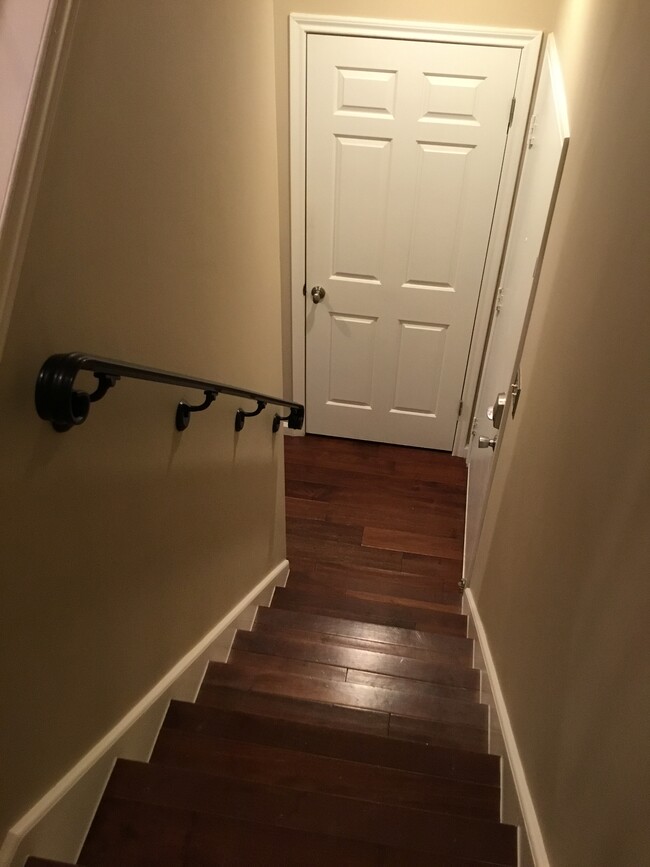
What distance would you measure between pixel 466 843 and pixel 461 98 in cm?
291

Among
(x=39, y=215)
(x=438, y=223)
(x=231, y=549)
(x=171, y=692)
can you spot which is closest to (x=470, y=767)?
(x=171, y=692)

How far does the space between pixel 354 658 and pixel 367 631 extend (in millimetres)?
244

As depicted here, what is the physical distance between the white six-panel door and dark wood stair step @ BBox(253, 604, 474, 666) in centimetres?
164

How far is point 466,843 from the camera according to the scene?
128cm

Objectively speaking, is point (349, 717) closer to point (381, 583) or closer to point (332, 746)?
point (332, 746)

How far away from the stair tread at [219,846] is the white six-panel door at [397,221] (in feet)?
8.84

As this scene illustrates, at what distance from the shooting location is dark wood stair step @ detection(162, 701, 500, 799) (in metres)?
1.58

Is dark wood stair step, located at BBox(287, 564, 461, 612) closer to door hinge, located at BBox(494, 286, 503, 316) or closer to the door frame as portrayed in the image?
the door frame

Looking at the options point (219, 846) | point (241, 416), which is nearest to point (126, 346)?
point (241, 416)

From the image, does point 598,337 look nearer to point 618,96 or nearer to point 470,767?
point 618,96

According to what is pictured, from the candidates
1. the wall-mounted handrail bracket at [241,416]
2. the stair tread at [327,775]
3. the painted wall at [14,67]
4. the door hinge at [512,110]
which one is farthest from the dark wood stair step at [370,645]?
the door hinge at [512,110]

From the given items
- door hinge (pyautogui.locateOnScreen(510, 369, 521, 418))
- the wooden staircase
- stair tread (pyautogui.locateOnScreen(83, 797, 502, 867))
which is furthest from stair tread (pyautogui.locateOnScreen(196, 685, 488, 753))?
door hinge (pyautogui.locateOnScreen(510, 369, 521, 418))

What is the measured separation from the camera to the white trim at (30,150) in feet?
2.39

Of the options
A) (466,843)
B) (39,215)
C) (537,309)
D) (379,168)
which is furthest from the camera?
(379,168)
